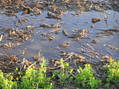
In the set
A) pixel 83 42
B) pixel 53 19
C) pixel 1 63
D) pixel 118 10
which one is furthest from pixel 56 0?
pixel 1 63

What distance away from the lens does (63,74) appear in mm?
5078

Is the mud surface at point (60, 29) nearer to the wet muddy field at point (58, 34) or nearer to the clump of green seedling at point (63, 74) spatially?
the wet muddy field at point (58, 34)

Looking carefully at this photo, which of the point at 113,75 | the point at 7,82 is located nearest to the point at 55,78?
the point at 7,82

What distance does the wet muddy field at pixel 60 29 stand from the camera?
605 centimetres

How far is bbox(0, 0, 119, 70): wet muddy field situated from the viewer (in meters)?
6.05

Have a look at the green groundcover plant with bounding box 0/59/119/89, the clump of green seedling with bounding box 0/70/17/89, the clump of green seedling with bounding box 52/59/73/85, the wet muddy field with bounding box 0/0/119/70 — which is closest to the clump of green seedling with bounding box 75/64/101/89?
the green groundcover plant with bounding box 0/59/119/89

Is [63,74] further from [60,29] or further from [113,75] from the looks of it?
[60,29]

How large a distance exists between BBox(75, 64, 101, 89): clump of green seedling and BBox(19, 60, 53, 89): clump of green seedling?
0.53 metres

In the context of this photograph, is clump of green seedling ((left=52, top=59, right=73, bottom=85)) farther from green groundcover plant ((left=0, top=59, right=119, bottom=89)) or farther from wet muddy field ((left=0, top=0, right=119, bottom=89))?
wet muddy field ((left=0, top=0, right=119, bottom=89))

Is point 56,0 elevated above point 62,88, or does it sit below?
above

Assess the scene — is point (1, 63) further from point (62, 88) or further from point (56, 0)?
point (56, 0)

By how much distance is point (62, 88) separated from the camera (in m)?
5.03

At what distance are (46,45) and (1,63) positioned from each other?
1.16 m

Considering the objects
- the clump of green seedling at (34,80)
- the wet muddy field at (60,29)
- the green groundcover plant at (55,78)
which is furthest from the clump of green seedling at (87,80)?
the wet muddy field at (60,29)
